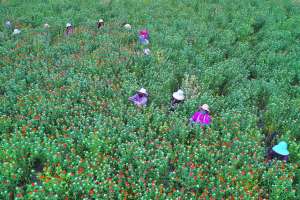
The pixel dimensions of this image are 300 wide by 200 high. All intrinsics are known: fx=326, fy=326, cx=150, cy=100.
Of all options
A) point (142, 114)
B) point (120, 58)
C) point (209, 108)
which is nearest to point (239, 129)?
point (209, 108)

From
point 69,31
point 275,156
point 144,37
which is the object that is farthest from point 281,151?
point 69,31

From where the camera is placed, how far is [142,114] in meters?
6.96

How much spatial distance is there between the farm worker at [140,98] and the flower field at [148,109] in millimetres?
216

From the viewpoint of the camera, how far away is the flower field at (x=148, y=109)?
5395 mm

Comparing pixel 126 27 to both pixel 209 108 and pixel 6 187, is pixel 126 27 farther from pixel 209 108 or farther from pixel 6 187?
pixel 6 187

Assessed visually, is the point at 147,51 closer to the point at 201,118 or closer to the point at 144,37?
the point at 144,37

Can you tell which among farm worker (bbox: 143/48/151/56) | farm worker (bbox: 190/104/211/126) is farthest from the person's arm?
farm worker (bbox: 143/48/151/56)

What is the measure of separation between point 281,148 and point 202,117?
1.62 m

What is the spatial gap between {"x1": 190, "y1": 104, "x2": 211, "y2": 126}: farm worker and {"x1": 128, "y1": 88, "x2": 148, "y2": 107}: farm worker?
1169 mm

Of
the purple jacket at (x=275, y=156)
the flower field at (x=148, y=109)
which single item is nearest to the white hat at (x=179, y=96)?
the flower field at (x=148, y=109)

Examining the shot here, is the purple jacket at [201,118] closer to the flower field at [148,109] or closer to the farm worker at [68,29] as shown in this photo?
the flower field at [148,109]

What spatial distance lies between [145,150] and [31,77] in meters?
4.00

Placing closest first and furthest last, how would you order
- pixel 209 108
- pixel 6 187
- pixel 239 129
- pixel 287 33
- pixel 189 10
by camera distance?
pixel 6 187 → pixel 239 129 → pixel 209 108 → pixel 287 33 → pixel 189 10

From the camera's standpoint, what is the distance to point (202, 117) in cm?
676
